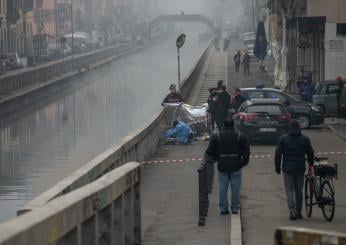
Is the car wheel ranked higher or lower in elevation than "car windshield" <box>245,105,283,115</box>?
lower

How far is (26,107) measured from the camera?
6812 centimetres

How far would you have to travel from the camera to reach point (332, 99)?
40.5m

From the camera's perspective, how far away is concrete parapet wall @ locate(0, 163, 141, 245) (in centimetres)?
863

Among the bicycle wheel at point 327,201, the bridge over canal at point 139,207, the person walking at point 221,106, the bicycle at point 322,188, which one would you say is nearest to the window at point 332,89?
the person walking at point 221,106

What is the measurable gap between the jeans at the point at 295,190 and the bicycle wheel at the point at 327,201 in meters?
0.32

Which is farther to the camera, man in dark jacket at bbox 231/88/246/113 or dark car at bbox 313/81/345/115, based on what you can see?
dark car at bbox 313/81/345/115

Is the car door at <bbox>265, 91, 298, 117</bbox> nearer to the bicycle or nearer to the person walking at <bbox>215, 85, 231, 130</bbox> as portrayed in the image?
the person walking at <bbox>215, 85, 231, 130</bbox>

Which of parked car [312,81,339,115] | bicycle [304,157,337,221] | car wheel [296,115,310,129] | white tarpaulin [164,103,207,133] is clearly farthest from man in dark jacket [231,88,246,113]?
bicycle [304,157,337,221]

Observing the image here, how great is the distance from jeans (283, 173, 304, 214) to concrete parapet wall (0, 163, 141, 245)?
341cm

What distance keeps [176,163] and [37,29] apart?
11483cm

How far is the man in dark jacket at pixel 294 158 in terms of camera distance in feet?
55.2

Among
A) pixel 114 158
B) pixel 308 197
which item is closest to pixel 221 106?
pixel 114 158

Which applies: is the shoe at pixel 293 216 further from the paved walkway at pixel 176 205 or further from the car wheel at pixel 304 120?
the car wheel at pixel 304 120

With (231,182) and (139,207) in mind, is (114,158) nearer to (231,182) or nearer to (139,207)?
(231,182)
